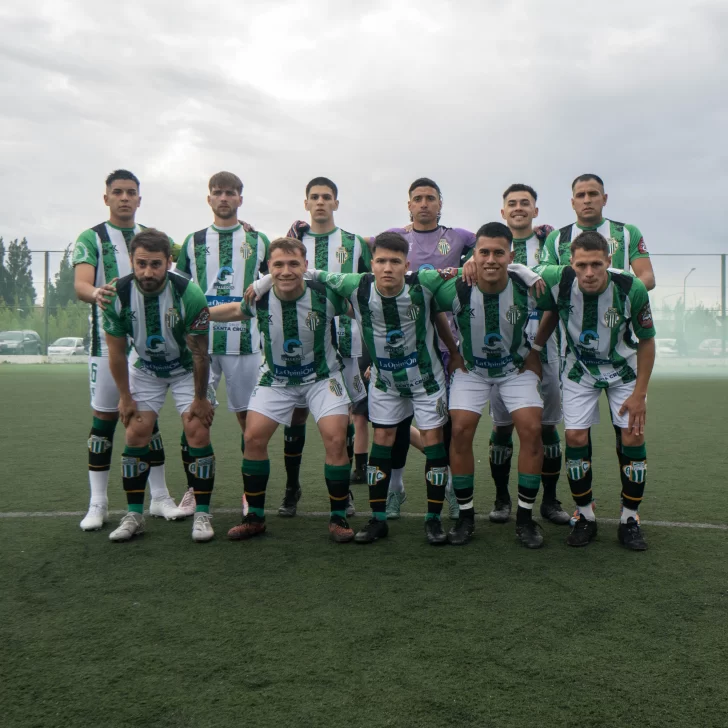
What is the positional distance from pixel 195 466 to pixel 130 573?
34.8 inches

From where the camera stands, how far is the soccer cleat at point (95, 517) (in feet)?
13.8

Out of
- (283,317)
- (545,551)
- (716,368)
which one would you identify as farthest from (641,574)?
(716,368)

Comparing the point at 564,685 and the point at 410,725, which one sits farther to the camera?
the point at 564,685

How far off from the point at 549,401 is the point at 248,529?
203 centimetres

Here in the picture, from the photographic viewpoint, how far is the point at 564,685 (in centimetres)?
227

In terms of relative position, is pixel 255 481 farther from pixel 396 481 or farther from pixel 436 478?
pixel 396 481

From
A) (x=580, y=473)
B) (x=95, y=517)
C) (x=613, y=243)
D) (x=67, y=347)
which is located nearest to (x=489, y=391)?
(x=580, y=473)

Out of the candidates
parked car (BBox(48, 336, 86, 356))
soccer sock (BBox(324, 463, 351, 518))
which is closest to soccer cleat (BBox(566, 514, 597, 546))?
soccer sock (BBox(324, 463, 351, 518))

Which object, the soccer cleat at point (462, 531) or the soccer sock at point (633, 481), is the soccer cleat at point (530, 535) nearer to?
the soccer cleat at point (462, 531)

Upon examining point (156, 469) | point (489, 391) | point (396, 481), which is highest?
point (489, 391)

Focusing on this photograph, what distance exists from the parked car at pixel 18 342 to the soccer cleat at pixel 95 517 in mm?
28616

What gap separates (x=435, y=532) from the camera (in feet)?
13.0

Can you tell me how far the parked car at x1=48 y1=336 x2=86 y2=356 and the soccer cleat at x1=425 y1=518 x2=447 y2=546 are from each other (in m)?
28.4

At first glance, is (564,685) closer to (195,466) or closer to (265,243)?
(195,466)
